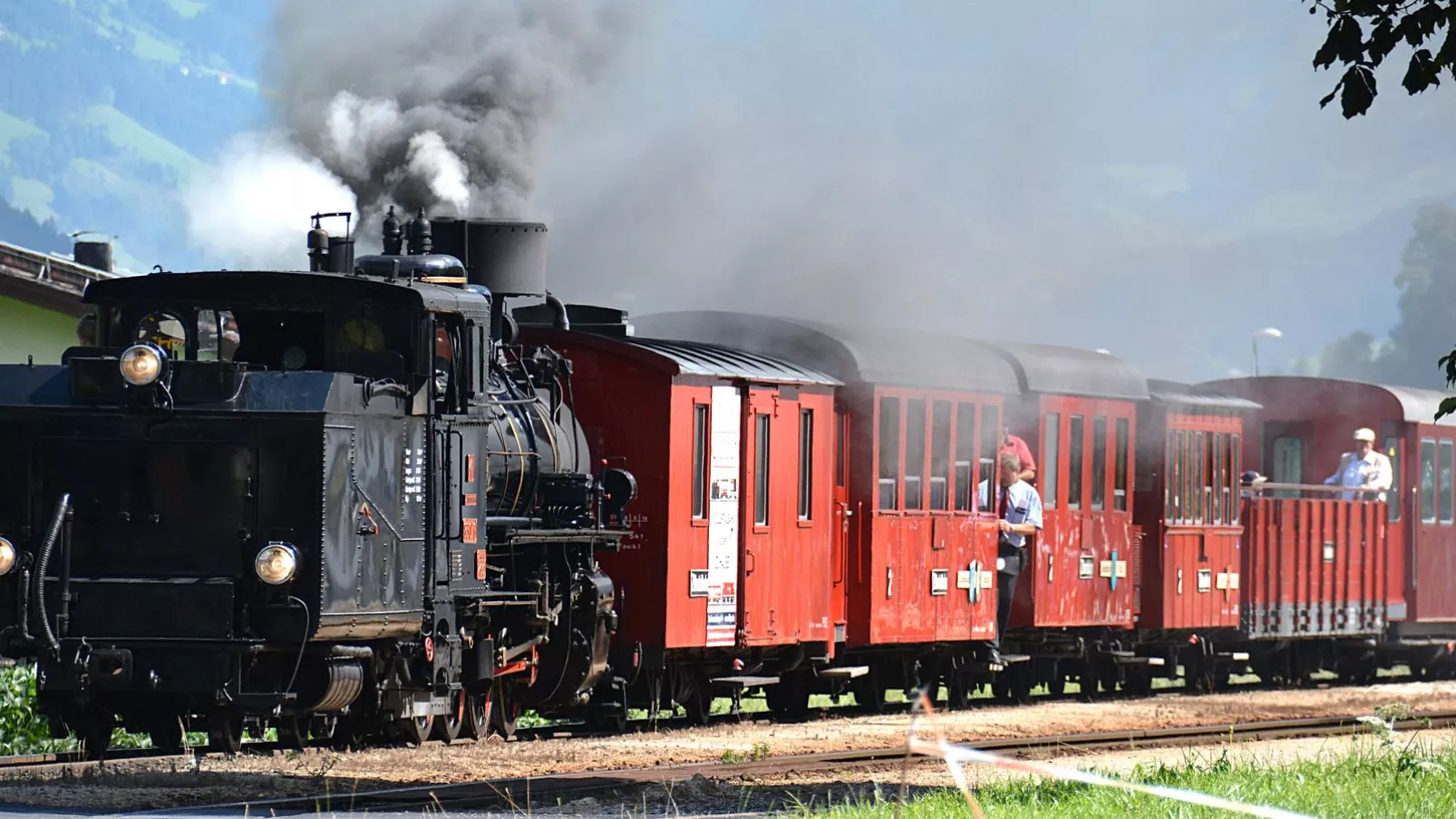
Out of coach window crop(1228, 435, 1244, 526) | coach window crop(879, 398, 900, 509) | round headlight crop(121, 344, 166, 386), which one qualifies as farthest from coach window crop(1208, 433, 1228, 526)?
round headlight crop(121, 344, 166, 386)

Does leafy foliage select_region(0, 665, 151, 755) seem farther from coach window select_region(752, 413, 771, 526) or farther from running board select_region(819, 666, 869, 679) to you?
running board select_region(819, 666, 869, 679)

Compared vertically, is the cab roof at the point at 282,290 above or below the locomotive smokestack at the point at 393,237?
below

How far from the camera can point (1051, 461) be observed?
2144 cm

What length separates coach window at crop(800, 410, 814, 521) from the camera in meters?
18.2

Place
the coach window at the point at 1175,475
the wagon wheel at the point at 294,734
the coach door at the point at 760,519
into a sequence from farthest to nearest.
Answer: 1. the coach window at the point at 1175,475
2. the coach door at the point at 760,519
3. the wagon wheel at the point at 294,734

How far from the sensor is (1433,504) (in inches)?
1072

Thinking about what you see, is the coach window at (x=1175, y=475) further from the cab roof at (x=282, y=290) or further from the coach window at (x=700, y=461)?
the cab roof at (x=282, y=290)

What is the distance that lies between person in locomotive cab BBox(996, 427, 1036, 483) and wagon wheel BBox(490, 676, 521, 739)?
6.16 m

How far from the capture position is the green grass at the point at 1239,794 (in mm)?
10750

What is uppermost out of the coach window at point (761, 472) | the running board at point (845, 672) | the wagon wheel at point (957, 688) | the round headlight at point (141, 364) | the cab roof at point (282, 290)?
the cab roof at point (282, 290)

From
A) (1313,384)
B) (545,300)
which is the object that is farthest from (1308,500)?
(545,300)

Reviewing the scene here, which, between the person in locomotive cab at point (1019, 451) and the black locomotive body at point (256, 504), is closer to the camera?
the black locomotive body at point (256, 504)

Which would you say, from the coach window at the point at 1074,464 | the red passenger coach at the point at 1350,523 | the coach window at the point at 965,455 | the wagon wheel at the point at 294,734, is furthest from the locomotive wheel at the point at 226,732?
the red passenger coach at the point at 1350,523

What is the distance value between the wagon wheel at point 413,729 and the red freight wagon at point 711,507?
2.27 meters
